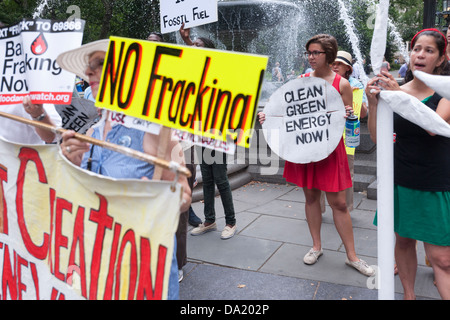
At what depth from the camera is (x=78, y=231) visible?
198 cm

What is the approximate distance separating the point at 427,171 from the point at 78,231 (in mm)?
2126

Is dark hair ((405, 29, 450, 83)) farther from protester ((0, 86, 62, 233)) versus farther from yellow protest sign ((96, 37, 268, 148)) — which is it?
protester ((0, 86, 62, 233))

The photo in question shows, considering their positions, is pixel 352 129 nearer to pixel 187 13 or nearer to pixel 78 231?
pixel 187 13

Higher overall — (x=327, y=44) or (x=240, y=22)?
(x=240, y=22)

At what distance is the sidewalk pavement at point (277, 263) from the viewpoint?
3303mm

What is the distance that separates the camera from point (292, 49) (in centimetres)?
2042

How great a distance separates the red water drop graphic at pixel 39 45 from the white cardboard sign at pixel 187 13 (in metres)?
1.70

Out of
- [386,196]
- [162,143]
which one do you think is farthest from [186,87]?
[386,196]

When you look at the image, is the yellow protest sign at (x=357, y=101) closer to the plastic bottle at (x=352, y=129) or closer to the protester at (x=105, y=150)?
the plastic bottle at (x=352, y=129)

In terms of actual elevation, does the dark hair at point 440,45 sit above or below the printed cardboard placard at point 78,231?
above

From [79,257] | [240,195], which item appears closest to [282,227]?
[240,195]

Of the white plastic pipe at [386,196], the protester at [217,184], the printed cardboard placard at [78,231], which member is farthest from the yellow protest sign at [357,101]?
the printed cardboard placard at [78,231]

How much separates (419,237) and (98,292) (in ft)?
6.59

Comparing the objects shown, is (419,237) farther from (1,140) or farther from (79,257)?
(1,140)
